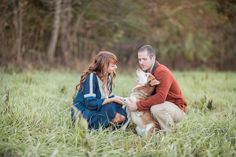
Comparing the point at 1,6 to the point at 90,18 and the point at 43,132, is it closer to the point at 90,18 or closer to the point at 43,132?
the point at 90,18

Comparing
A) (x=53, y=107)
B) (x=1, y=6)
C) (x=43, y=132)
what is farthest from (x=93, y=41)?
(x=43, y=132)

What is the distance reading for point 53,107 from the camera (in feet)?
20.0

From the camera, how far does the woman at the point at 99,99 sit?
17.2 ft

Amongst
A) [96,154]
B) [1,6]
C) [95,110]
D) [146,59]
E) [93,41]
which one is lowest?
[96,154]

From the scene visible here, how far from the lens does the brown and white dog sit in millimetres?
5073

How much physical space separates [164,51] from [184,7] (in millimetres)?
2268

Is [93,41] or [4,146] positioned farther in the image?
[93,41]

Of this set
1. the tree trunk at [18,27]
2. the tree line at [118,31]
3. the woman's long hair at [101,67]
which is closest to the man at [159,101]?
the woman's long hair at [101,67]

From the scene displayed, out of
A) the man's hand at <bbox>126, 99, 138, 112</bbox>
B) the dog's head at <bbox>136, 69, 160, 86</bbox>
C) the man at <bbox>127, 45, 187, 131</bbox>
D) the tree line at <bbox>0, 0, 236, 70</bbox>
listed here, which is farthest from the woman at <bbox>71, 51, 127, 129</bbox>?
the tree line at <bbox>0, 0, 236, 70</bbox>

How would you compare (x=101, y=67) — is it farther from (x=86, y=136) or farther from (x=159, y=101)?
(x=86, y=136)

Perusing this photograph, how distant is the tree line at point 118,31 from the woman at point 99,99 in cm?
673

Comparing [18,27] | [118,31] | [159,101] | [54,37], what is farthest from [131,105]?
[118,31]

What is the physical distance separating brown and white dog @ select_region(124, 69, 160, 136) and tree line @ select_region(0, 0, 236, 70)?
7.17 m

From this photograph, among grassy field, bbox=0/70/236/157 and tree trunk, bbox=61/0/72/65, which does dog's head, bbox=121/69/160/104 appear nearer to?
grassy field, bbox=0/70/236/157
